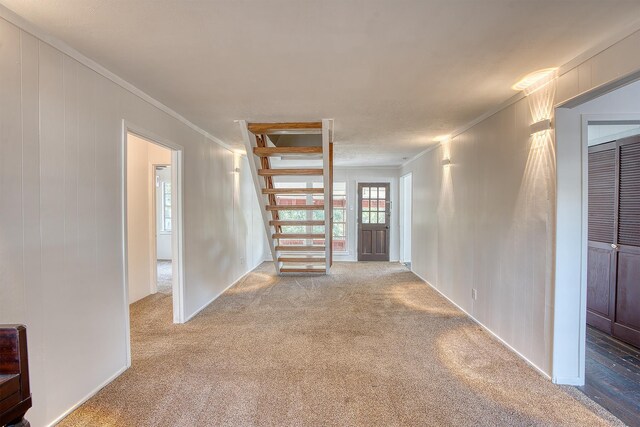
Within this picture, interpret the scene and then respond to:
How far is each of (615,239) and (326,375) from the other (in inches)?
118

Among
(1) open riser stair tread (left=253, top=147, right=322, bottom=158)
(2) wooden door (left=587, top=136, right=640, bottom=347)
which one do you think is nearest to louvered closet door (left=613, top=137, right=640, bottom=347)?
(2) wooden door (left=587, top=136, right=640, bottom=347)

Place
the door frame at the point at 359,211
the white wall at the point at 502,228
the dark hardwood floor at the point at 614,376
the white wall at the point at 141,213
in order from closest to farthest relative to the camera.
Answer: the dark hardwood floor at the point at 614,376 < the white wall at the point at 502,228 < the white wall at the point at 141,213 < the door frame at the point at 359,211

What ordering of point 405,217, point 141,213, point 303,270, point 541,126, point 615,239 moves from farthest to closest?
point 405,217 → point 303,270 → point 141,213 → point 615,239 → point 541,126

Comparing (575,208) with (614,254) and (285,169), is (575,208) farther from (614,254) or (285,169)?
(285,169)

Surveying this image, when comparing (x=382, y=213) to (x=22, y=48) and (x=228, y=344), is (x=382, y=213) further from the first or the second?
(x=22, y=48)

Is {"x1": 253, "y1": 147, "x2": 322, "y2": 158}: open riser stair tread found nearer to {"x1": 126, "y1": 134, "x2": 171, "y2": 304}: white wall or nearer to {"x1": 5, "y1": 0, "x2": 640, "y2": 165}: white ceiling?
{"x1": 5, "y1": 0, "x2": 640, "y2": 165}: white ceiling

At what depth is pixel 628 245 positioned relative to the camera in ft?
9.61

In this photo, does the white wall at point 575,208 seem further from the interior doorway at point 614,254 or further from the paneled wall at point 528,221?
the interior doorway at point 614,254

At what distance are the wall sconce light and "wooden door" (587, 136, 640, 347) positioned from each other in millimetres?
1202

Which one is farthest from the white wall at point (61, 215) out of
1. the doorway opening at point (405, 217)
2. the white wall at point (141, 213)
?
the doorway opening at point (405, 217)

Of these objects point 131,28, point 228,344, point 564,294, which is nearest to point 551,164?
point 564,294

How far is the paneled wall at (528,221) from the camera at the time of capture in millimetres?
2260

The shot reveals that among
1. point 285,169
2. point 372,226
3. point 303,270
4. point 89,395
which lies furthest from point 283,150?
point 372,226

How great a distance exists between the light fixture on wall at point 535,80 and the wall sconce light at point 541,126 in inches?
11.5
